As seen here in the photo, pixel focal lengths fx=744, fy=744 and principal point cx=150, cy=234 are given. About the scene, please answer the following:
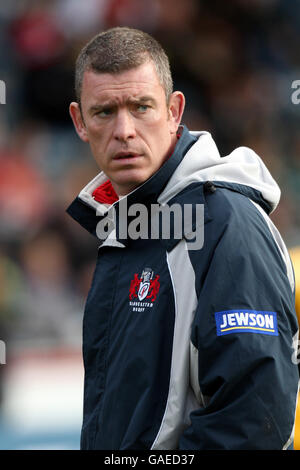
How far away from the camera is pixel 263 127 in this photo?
726cm

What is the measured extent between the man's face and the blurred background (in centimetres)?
369

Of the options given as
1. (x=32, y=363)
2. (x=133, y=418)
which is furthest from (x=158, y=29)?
(x=133, y=418)

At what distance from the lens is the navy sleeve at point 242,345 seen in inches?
64.6

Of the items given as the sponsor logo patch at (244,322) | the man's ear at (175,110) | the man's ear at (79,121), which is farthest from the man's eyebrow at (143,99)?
the sponsor logo patch at (244,322)

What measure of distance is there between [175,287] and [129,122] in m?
0.52

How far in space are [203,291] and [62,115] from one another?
19.0ft

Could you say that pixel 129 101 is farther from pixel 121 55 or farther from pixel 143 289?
pixel 143 289

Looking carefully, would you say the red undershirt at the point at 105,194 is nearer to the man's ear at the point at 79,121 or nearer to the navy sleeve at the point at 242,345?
the man's ear at the point at 79,121

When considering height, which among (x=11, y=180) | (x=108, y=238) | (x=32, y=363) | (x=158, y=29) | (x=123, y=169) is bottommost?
(x=32, y=363)

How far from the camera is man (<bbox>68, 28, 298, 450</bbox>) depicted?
167cm

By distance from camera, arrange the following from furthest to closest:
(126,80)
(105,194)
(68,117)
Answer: (68,117)
(105,194)
(126,80)

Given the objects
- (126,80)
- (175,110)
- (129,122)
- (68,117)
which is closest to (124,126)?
(129,122)

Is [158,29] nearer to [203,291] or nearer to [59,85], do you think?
[59,85]

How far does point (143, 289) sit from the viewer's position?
6.16 feet
